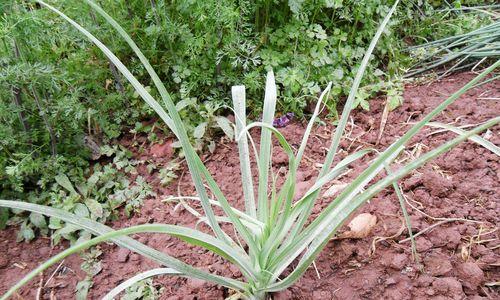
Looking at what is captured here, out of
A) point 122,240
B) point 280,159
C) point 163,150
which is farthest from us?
point 163,150

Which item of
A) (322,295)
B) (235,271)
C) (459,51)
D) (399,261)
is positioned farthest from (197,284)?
(459,51)

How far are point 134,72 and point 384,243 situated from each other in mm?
1427

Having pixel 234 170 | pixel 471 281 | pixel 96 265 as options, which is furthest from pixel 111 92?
pixel 471 281

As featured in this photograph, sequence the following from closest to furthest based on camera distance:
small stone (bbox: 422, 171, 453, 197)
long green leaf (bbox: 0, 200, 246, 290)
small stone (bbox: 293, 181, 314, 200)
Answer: long green leaf (bbox: 0, 200, 246, 290)
small stone (bbox: 422, 171, 453, 197)
small stone (bbox: 293, 181, 314, 200)

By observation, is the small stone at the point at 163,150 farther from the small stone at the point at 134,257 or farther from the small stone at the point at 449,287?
the small stone at the point at 449,287

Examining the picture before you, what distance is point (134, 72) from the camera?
2.16 m

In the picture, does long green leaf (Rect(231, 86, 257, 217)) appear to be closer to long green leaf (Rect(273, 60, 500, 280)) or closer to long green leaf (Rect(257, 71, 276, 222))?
long green leaf (Rect(257, 71, 276, 222))

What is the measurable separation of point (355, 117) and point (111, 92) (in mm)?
1224

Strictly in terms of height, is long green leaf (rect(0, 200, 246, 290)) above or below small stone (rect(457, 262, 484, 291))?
above

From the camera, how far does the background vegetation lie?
1764 mm

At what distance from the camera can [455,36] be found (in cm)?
243

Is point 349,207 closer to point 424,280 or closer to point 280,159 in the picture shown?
point 424,280

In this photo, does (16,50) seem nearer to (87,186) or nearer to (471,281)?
(87,186)

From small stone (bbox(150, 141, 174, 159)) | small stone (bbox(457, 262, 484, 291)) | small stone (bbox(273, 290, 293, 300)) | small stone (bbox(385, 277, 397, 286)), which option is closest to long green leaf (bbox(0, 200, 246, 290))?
small stone (bbox(273, 290, 293, 300))
